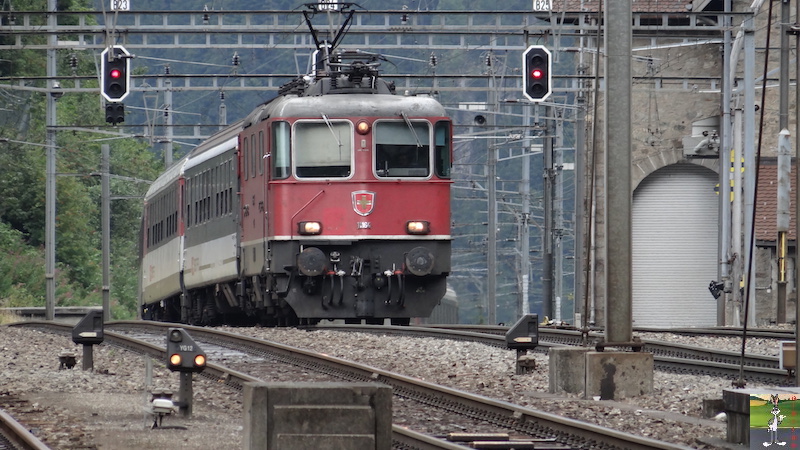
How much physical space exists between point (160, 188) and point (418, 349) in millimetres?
15199

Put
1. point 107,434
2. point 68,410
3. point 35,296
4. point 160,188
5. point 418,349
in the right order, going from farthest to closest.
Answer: point 35,296
point 160,188
point 418,349
point 68,410
point 107,434

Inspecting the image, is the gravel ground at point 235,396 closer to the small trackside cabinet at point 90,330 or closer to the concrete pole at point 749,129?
the small trackside cabinet at point 90,330

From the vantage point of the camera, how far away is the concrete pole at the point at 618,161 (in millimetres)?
14805

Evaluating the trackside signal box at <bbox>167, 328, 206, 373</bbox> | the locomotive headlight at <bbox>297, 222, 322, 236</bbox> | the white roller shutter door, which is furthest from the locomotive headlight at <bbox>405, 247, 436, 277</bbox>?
the white roller shutter door

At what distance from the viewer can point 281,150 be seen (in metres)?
21.0

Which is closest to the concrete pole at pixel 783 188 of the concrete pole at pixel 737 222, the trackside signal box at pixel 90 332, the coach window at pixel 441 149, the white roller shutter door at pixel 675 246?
the concrete pole at pixel 737 222

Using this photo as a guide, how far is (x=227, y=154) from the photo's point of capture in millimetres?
24438

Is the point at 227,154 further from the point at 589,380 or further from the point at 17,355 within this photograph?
the point at 589,380

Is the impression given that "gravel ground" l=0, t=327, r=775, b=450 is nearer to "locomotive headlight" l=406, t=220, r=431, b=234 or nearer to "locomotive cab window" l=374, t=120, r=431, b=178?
"locomotive headlight" l=406, t=220, r=431, b=234

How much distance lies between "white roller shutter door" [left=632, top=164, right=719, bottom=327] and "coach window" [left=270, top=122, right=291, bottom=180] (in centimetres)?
2521

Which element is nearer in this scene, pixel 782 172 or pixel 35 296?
pixel 782 172

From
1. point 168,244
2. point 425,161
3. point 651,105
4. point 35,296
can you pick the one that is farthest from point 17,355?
point 35,296

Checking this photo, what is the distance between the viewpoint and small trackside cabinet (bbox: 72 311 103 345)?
52.3 ft

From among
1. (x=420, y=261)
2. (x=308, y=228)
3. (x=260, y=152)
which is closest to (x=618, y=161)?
(x=420, y=261)
